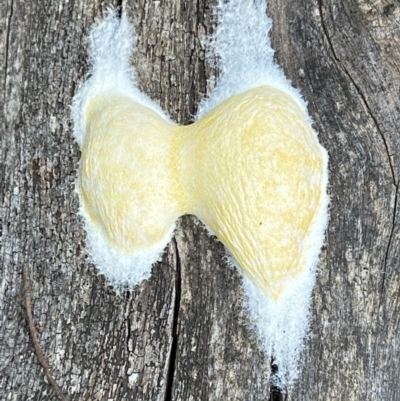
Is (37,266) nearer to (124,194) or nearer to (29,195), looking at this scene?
(29,195)

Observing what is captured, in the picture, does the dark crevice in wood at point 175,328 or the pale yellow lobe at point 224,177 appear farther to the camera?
the dark crevice in wood at point 175,328

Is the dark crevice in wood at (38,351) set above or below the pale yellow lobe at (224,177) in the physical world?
below

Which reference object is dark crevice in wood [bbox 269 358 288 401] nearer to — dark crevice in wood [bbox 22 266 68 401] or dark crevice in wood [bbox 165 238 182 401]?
dark crevice in wood [bbox 165 238 182 401]

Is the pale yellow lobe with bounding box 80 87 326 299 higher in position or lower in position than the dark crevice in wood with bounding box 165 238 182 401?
higher

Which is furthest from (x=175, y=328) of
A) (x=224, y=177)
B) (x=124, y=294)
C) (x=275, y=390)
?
(x=224, y=177)

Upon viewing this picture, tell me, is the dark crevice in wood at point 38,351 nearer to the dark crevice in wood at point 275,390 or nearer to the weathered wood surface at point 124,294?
the weathered wood surface at point 124,294

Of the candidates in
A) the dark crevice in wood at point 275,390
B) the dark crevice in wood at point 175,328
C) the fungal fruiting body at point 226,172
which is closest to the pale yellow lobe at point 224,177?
the fungal fruiting body at point 226,172

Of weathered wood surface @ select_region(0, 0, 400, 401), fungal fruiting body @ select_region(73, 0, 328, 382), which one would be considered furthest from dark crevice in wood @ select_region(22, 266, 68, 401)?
fungal fruiting body @ select_region(73, 0, 328, 382)
